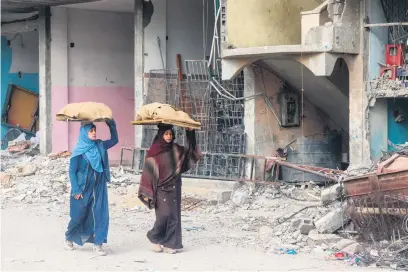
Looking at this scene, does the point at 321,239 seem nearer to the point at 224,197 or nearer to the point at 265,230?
the point at 265,230

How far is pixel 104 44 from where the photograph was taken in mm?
18688

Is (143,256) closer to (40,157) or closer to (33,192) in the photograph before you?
(33,192)

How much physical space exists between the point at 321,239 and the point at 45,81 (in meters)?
10.7

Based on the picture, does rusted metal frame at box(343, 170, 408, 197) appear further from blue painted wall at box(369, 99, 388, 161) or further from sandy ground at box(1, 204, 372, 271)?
blue painted wall at box(369, 99, 388, 161)

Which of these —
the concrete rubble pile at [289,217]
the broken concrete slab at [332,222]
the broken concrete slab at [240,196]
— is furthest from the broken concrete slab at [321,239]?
the broken concrete slab at [240,196]

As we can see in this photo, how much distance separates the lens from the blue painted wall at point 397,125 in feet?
40.1

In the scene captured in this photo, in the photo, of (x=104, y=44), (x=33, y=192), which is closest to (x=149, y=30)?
(x=104, y=44)

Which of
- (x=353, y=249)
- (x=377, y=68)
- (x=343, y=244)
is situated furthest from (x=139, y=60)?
(x=353, y=249)

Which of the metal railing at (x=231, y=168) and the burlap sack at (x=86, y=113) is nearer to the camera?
the burlap sack at (x=86, y=113)

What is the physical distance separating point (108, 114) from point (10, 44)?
43.0ft

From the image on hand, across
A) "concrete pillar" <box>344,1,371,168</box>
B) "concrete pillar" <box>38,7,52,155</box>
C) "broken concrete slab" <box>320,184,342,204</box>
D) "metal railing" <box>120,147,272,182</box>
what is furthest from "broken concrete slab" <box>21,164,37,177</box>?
"broken concrete slab" <box>320,184,342,204</box>

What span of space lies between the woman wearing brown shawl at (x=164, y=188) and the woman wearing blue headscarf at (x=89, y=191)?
1.59 ft

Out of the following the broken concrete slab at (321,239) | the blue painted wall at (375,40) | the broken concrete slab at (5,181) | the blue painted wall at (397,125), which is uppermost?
the blue painted wall at (375,40)

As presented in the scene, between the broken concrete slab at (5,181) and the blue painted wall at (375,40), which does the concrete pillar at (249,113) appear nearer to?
the blue painted wall at (375,40)
